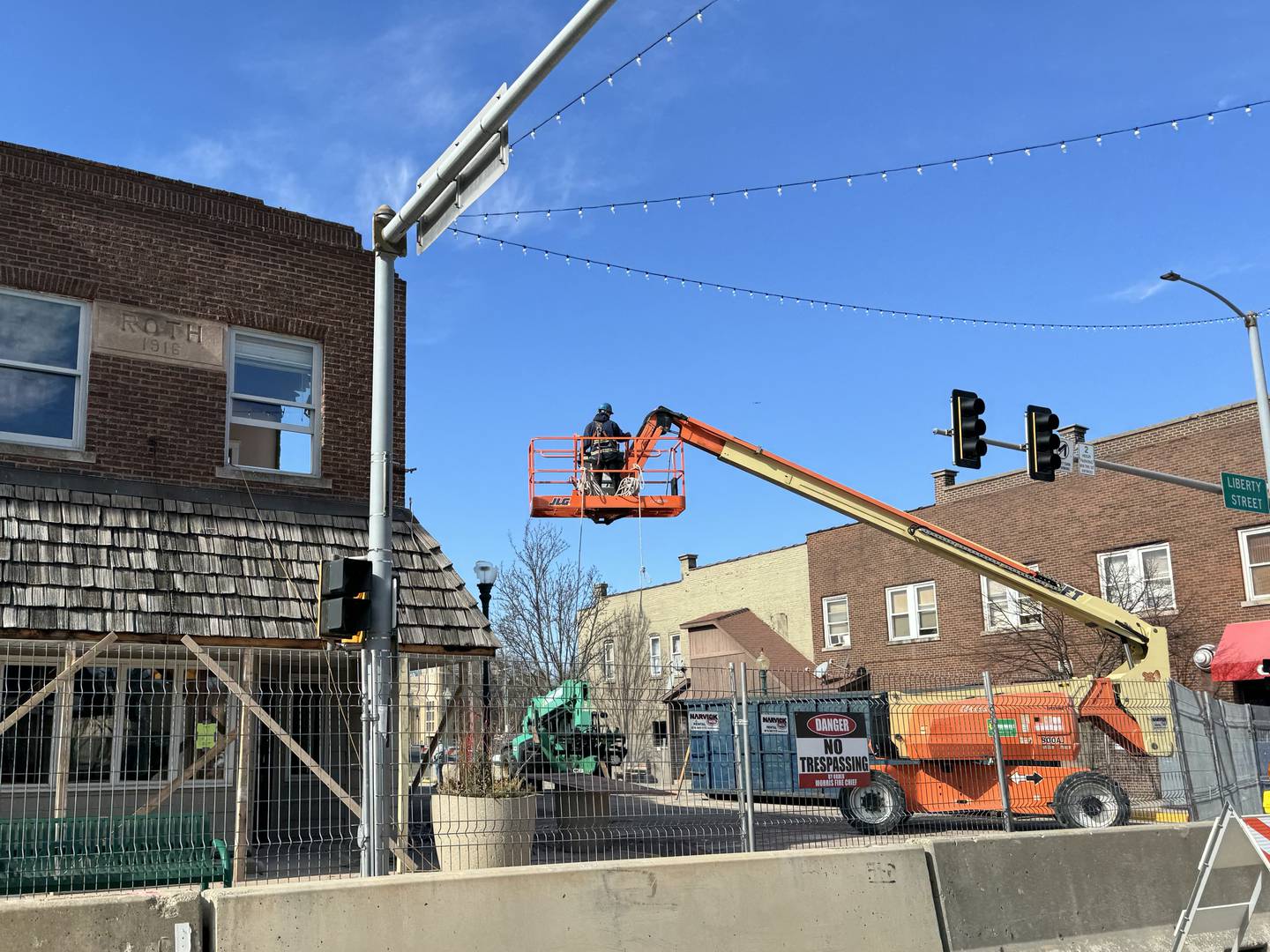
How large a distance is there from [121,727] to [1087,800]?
12.0 m

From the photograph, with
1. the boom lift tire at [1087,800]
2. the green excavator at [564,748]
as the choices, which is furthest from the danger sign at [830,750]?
the boom lift tire at [1087,800]

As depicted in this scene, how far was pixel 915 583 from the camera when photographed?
3178cm

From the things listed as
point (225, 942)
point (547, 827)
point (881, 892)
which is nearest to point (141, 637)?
point (547, 827)

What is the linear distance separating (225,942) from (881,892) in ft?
12.3

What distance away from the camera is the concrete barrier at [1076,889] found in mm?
7176

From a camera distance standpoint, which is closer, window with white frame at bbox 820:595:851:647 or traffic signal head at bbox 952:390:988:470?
traffic signal head at bbox 952:390:988:470

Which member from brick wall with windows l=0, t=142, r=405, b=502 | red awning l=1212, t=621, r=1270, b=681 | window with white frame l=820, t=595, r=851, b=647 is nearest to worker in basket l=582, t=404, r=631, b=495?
brick wall with windows l=0, t=142, r=405, b=502

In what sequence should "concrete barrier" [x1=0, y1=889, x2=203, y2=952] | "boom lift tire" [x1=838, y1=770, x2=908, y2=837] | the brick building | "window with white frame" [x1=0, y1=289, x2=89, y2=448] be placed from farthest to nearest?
"boom lift tire" [x1=838, y1=770, x2=908, y2=837] < "window with white frame" [x1=0, y1=289, x2=89, y2=448] < the brick building < "concrete barrier" [x1=0, y1=889, x2=203, y2=952]

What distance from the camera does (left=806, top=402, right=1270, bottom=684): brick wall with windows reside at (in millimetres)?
24531

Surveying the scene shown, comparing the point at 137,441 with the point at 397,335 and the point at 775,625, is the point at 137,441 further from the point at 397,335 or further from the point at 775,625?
the point at 775,625

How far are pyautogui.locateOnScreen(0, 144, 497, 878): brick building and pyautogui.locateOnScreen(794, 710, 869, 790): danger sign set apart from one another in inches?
158

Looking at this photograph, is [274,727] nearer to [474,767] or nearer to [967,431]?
[474,767]

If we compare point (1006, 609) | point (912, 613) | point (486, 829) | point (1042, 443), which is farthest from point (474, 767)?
point (912, 613)

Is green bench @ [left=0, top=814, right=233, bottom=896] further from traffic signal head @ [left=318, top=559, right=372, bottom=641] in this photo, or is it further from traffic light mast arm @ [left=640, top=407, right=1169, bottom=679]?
traffic light mast arm @ [left=640, top=407, right=1169, bottom=679]
